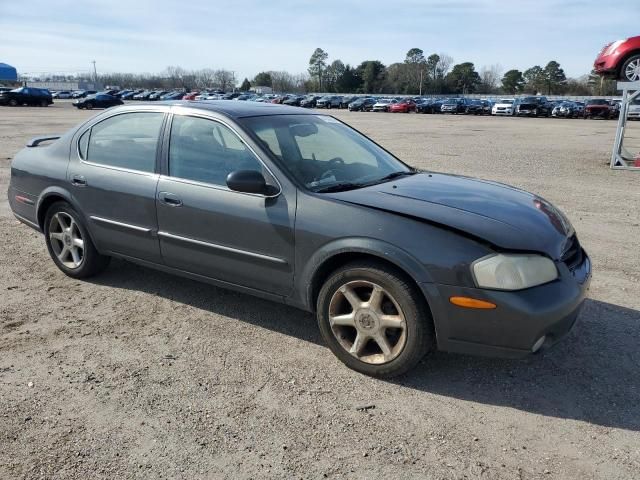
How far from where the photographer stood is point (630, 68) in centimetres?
1337

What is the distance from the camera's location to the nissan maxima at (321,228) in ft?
9.88

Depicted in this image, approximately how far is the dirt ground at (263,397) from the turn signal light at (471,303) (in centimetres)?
45

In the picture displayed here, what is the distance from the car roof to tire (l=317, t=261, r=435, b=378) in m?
1.50

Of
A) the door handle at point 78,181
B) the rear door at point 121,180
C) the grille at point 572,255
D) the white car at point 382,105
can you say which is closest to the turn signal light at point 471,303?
the grille at point 572,255

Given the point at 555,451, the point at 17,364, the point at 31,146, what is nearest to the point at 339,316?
the point at 555,451

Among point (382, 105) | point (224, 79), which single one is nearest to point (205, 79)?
point (224, 79)

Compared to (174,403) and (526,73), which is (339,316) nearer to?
(174,403)

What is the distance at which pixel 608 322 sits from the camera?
414cm

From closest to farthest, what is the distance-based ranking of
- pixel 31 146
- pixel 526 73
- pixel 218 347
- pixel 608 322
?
pixel 218 347 → pixel 608 322 → pixel 31 146 → pixel 526 73

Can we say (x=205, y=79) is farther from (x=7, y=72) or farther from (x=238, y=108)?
(x=238, y=108)

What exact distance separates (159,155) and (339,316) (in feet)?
6.25

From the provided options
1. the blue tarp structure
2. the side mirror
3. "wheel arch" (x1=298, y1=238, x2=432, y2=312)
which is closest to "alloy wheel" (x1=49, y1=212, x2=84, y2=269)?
the side mirror

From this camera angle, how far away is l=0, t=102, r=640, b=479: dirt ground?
2619 mm

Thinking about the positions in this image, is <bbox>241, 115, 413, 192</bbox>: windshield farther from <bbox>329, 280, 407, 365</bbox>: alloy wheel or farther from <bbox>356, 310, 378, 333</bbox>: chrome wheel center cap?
<bbox>356, 310, 378, 333</bbox>: chrome wheel center cap
